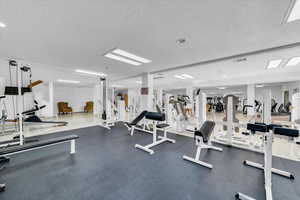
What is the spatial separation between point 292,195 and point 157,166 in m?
1.89

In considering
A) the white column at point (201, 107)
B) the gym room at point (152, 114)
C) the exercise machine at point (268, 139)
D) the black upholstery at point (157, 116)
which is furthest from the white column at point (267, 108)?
the black upholstery at point (157, 116)

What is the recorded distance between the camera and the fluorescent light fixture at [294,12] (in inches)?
61.2

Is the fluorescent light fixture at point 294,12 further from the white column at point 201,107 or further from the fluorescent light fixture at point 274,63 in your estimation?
the fluorescent light fixture at point 274,63

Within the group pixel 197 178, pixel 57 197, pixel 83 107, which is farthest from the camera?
pixel 83 107

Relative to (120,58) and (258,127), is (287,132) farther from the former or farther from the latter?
(120,58)

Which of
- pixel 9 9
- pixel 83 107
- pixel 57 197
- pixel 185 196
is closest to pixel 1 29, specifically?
pixel 9 9

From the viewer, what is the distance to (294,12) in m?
1.73

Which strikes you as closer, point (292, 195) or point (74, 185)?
point (292, 195)

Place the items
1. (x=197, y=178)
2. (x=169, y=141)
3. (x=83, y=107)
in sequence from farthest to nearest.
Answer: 1. (x=83, y=107)
2. (x=169, y=141)
3. (x=197, y=178)

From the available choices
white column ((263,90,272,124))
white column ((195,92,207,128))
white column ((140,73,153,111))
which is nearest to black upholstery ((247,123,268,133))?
white column ((263,90,272,124))

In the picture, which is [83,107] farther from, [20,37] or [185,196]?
[185,196]

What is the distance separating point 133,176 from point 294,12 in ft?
11.5

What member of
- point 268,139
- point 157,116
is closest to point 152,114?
point 157,116

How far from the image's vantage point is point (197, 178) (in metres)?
1.93
